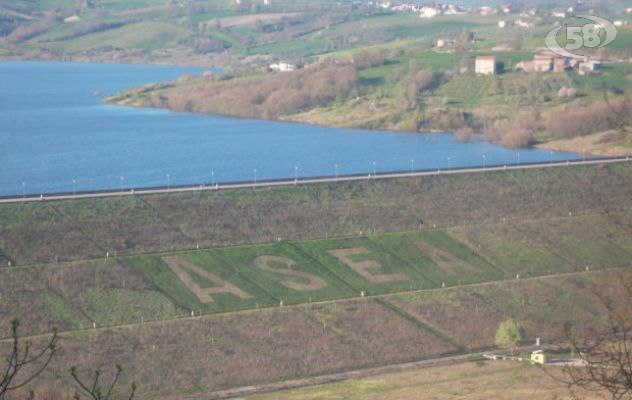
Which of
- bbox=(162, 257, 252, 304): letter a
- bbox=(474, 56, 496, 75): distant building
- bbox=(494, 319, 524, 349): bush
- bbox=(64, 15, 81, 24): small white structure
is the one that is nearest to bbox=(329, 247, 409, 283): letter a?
bbox=(162, 257, 252, 304): letter a

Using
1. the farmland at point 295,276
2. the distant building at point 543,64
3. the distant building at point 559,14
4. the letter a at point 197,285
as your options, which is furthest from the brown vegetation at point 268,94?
the letter a at point 197,285

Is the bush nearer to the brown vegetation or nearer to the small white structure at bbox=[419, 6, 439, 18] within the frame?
the brown vegetation

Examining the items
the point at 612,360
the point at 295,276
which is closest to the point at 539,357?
the point at 295,276

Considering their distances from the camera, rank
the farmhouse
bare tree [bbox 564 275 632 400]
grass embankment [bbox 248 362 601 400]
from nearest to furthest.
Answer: bare tree [bbox 564 275 632 400]
grass embankment [bbox 248 362 601 400]
the farmhouse

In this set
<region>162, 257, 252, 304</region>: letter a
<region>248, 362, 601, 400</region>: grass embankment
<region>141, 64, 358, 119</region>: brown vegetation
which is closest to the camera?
<region>248, 362, 601, 400</region>: grass embankment

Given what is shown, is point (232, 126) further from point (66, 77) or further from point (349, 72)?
point (66, 77)

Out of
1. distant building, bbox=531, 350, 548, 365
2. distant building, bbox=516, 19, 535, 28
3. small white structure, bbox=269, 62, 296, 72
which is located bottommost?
distant building, bbox=516, 19, 535, 28
